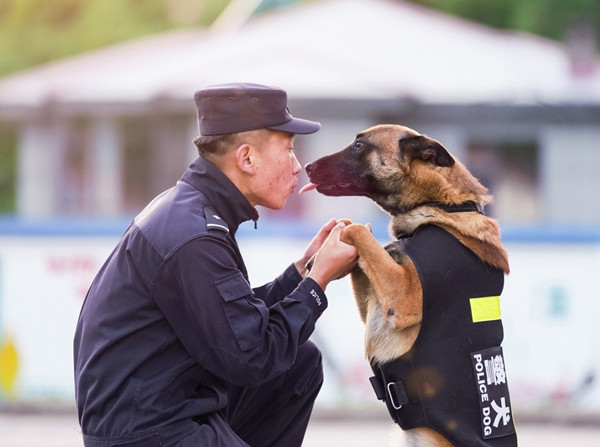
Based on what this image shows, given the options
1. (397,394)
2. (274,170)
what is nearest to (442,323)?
(397,394)

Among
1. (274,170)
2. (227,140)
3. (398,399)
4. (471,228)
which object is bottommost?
(398,399)

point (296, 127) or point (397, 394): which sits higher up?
point (296, 127)

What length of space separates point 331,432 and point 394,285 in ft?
14.4

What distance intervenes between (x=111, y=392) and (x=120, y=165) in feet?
49.6

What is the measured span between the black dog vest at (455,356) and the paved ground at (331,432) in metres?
3.65

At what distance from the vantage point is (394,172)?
3389 mm

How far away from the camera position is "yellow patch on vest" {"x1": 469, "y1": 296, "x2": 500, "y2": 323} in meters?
3.01

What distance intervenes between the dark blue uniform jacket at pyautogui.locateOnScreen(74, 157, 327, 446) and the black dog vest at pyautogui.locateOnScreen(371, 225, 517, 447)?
1.20ft

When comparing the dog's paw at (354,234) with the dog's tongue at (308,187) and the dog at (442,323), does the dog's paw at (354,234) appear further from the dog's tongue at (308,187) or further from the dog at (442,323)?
the dog's tongue at (308,187)

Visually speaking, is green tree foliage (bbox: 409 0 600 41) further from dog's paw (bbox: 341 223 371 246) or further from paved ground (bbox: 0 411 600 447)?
dog's paw (bbox: 341 223 371 246)

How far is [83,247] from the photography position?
25.3 feet

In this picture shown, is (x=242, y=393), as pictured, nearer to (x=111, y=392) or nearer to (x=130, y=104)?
(x=111, y=392)

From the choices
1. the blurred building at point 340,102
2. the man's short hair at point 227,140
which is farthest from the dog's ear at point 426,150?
the blurred building at point 340,102

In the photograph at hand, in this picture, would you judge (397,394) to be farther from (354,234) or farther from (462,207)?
(462,207)
